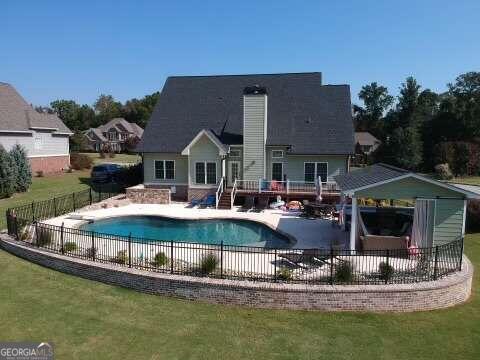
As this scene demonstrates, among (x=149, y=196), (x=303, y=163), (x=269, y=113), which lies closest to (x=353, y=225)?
(x=303, y=163)

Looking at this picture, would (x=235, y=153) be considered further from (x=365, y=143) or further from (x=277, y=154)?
(x=365, y=143)

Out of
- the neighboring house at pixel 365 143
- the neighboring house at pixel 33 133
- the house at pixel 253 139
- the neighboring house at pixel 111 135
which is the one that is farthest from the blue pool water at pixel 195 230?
the neighboring house at pixel 111 135

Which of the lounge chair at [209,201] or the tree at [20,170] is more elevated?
the tree at [20,170]

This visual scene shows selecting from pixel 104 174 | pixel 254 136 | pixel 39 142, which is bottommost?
pixel 104 174

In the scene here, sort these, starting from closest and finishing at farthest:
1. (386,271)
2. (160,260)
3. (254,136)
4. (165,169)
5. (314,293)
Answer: (314,293)
(386,271)
(160,260)
(254,136)
(165,169)

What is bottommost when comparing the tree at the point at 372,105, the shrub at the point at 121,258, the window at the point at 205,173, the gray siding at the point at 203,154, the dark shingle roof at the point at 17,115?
the shrub at the point at 121,258

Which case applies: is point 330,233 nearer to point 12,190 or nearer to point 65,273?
point 65,273

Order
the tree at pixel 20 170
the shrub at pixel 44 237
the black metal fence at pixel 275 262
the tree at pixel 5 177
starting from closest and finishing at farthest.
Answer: the black metal fence at pixel 275 262 → the shrub at pixel 44 237 → the tree at pixel 5 177 → the tree at pixel 20 170

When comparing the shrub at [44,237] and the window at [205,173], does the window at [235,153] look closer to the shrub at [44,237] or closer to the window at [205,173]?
the window at [205,173]
